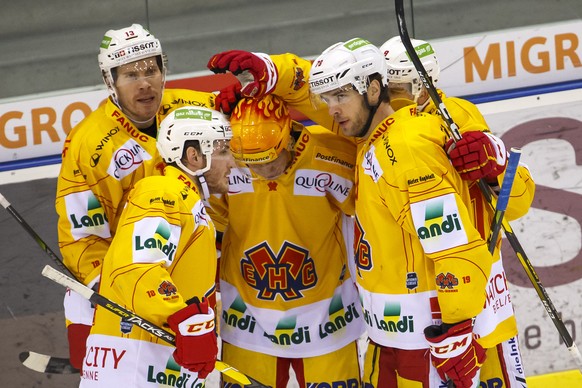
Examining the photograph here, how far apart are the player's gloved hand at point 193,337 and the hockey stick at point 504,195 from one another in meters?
0.81

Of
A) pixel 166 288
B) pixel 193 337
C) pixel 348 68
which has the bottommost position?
pixel 193 337

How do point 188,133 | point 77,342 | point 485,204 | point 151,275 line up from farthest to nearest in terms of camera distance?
1. point 77,342
2. point 485,204
3. point 188,133
4. point 151,275

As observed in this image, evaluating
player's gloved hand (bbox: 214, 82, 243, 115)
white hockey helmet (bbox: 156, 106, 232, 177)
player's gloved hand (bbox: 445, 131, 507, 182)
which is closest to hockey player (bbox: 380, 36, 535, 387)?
player's gloved hand (bbox: 445, 131, 507, 182)

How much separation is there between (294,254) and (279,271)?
71 millimetres

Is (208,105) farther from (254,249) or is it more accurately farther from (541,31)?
(541,31)

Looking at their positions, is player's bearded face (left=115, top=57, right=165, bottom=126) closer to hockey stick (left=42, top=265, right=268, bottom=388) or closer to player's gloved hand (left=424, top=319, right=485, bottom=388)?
hockey stick (left=42, top=265, right=268, bottom=388)

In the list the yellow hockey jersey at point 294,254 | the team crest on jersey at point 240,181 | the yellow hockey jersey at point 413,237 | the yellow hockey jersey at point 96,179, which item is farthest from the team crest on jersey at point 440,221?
the yellow hockey jersey at point 96,179

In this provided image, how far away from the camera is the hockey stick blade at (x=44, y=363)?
375cm

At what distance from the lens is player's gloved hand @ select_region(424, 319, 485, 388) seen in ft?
10.7

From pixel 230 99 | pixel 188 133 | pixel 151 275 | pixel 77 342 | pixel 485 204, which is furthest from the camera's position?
pixel 77 342

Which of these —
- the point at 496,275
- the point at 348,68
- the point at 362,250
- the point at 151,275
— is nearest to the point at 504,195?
the point at 496,275

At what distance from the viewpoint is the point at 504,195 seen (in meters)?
3.36

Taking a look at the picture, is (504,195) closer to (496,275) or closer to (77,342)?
(496,275)

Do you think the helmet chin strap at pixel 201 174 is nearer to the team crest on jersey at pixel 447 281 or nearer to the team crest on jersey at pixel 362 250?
the team crest on jersey at pixel 362 250
